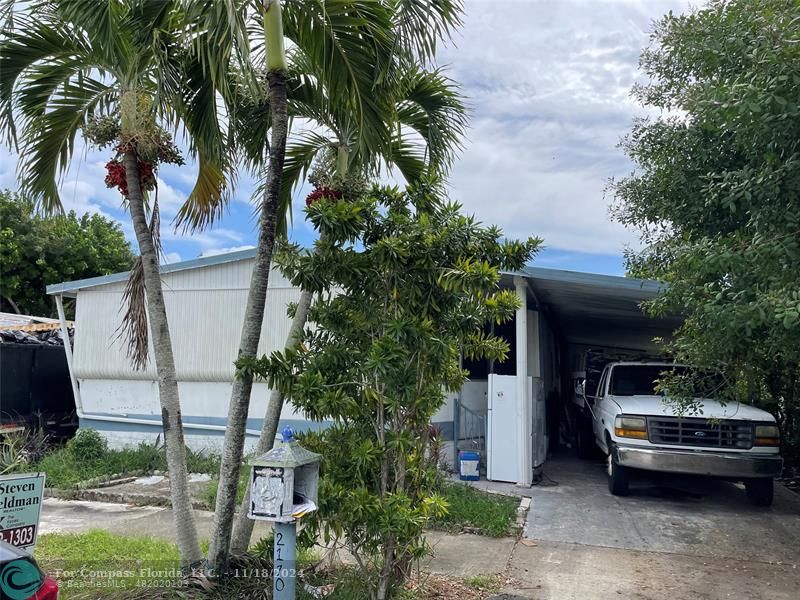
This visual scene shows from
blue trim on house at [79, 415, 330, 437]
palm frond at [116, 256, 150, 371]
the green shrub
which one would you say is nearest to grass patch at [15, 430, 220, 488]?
the green shrub

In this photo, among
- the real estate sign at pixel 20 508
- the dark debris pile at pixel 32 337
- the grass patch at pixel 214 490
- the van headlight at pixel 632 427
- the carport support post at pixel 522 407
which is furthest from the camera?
the dark debris pile at pixel 32 337

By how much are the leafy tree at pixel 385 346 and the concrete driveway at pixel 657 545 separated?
1.70 meters

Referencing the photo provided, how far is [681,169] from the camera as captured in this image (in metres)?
7.20

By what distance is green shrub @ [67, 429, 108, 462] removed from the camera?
434 inches

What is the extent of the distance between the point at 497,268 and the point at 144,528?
5.69 m

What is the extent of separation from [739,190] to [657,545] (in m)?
4.04

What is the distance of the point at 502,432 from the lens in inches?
381

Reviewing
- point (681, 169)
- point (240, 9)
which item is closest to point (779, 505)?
point (681, 169)

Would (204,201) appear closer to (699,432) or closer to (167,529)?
(167,529)

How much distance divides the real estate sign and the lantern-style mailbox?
4.25ft

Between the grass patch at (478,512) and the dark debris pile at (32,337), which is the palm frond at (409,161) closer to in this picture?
the grass patch at (478,512)

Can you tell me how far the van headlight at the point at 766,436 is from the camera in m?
8.41

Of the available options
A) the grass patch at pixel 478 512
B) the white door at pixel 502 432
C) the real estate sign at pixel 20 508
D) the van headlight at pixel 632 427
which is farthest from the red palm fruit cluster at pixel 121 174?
the van headlight at pixel 632 427

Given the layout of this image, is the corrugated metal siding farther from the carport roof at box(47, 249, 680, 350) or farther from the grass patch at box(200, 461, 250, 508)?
the grass patch at box(200, 461, 250, 508)
